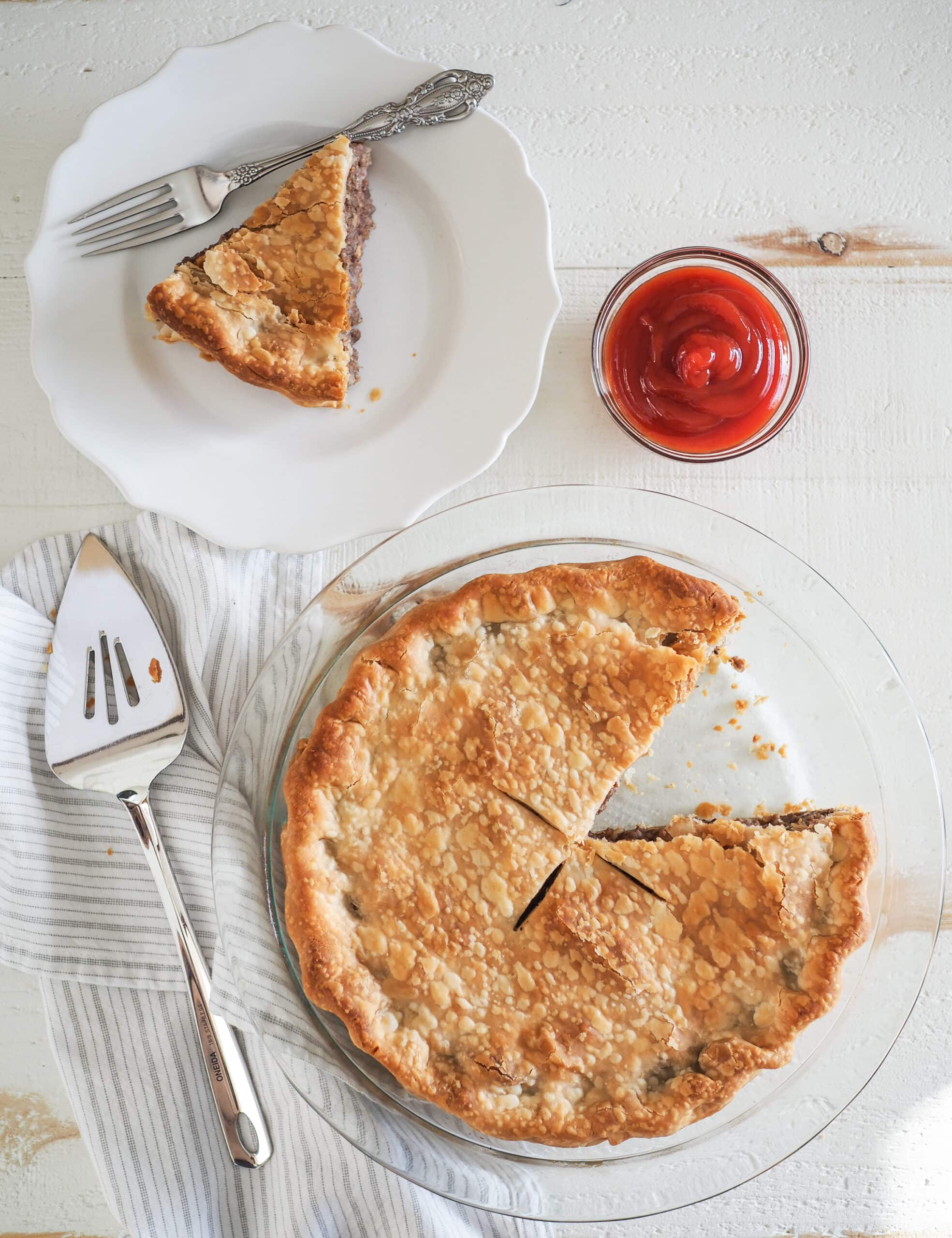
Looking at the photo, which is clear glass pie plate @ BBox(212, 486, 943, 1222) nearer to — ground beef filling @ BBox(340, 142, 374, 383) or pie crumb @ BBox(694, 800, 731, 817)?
pie crumb @ BBox(694, 800, 731, 817)

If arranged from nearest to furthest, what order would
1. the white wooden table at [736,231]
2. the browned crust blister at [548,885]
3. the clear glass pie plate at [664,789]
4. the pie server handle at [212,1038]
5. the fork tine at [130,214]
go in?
A: the browned crust blister at [548,885] → the clear glass pie plate at [664,789] → the pie server handle at [212,1038] → the fork tine at [130,214] → the white wooden table at [736,231]

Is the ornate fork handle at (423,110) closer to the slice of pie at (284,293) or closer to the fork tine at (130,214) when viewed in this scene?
the slice of pie at (284,293)

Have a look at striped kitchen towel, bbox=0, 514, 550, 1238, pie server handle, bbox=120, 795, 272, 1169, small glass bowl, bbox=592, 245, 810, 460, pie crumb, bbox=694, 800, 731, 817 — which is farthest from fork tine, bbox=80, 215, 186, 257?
pie crumb, bbox=694, 800, 731, 817

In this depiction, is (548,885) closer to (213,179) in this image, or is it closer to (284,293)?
(284,293)

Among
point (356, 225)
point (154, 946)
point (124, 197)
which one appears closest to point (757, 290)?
point (356, 225)

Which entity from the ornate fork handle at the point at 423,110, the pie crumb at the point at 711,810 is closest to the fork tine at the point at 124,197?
the ornate fork handle at the point at 423,110
